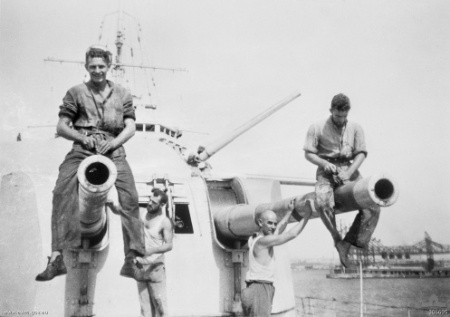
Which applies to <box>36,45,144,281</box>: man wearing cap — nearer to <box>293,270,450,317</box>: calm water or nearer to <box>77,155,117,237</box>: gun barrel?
<box>77,155,117,237</box>: gun barrel

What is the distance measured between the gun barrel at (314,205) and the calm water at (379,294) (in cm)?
3106

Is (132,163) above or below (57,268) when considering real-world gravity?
above

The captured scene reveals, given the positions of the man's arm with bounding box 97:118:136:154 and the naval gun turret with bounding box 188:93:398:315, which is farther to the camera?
the naval gun turret with bounding box 188:93:398:315

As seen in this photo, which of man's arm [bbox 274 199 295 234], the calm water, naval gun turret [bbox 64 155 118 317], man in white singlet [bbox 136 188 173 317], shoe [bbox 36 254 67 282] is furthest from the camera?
the calm water

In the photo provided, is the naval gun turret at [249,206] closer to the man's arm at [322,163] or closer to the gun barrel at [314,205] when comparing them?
the gun barrel at [314,205]

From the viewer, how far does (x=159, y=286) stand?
4.68m

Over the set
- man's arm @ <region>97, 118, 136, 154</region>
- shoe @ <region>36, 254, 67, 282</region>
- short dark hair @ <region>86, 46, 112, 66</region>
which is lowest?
shoe @ <region>36, 254, 67, 282</region>

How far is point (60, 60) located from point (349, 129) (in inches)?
271

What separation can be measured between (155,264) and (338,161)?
1732 millimetres

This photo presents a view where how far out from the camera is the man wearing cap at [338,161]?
381cm

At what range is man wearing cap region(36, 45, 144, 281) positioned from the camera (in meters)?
3.28

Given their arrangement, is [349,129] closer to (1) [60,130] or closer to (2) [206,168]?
(1) [60,130]

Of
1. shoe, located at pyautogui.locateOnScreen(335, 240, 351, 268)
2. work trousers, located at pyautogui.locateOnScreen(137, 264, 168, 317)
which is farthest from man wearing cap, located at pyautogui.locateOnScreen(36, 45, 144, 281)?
shoe, located at pyautogui.locateOnScreen(335, 240, 351, 268)

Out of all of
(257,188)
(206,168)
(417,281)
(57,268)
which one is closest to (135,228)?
(57,268)
